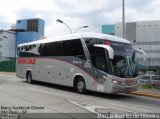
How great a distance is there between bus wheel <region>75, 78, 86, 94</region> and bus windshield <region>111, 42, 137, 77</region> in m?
2.47


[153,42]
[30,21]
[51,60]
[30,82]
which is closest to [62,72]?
[51,60]

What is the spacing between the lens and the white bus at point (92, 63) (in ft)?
55.1

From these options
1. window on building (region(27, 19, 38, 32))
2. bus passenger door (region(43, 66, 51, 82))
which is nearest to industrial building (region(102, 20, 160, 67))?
window on building (region(27, 19, 38, 32))

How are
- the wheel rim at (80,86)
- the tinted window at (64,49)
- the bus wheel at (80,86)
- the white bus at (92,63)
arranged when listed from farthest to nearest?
1. the tinted window at (64,49)
2. the wheel rim at (80,86)
3. the bus wheel at (80,86)
4. the white bus at (92,63)

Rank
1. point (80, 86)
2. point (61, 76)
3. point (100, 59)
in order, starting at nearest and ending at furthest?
point (100, 59) < point (80, 86) < point (61, 76)

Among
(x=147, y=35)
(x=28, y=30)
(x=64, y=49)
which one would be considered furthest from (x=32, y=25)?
(x=64, y=49)

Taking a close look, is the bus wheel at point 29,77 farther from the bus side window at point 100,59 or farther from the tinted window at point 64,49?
the bus side window at point 100,59

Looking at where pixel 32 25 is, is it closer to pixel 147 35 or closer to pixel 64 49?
Answer: pixel 147 35

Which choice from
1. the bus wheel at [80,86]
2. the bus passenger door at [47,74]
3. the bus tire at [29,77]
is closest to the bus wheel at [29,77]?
the bus tire at [29,77]

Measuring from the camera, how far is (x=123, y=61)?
17.2 metres

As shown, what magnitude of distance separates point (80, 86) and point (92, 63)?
1.82 m

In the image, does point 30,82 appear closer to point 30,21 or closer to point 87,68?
point 87,68

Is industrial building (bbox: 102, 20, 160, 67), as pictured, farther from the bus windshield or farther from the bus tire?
the bus windshield

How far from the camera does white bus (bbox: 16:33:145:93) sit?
1680 centimetres
